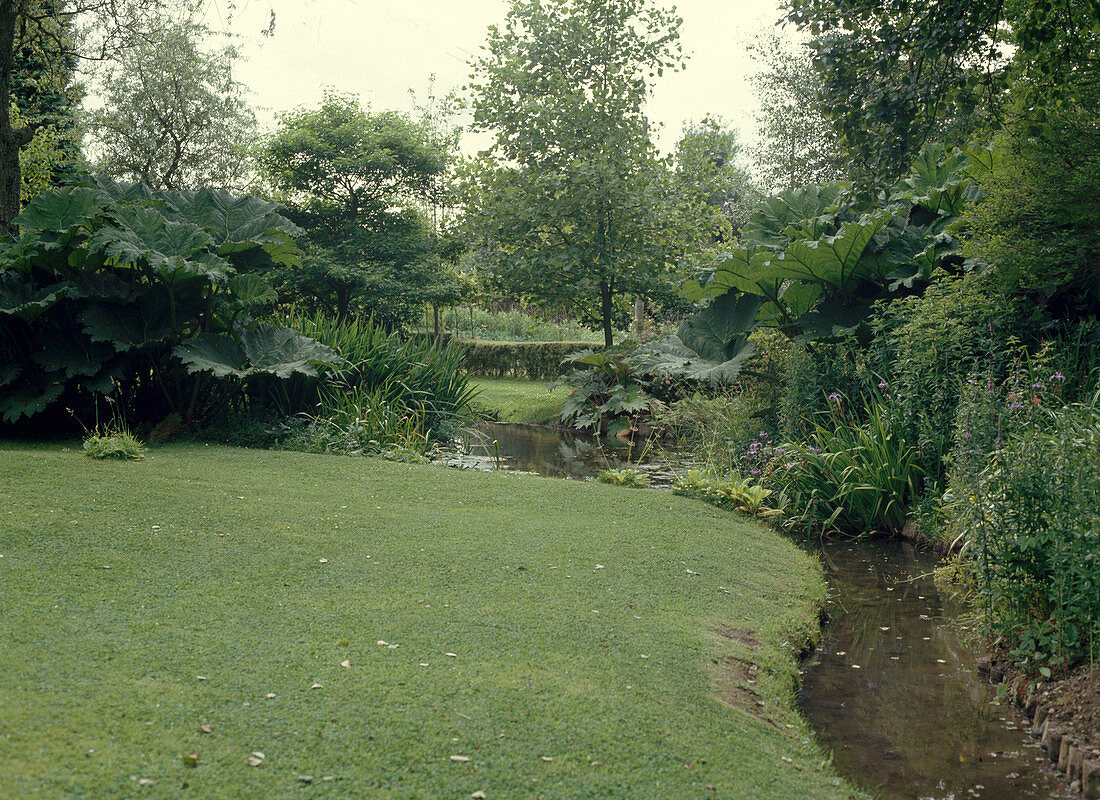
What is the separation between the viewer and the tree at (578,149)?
14.4m

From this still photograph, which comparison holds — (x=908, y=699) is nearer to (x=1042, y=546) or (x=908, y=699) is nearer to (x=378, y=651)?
(x=1042, y=546)

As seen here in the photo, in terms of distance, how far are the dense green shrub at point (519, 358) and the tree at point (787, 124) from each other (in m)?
8.65

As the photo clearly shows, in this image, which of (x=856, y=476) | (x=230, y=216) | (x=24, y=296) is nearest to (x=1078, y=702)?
(x=856, y=476)

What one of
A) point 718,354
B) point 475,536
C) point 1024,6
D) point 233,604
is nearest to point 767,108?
point 718,354

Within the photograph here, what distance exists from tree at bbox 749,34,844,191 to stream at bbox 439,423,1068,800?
18.4m

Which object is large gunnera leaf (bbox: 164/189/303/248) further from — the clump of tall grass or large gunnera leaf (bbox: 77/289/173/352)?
the clump of tall grass

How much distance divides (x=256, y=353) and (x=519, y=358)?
12380mm

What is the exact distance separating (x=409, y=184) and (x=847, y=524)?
14.5 meters

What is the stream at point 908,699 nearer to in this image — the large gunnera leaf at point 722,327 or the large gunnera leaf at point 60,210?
the large gunnera leaf at point 722,327

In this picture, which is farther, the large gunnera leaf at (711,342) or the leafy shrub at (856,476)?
the large gunnera leaf at (711,342)

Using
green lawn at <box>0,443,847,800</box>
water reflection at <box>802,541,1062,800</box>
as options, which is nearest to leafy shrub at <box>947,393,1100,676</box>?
water reflection at <box>802,541,1062,800</box>

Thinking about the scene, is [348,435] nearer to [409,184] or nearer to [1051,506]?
[1051,506]

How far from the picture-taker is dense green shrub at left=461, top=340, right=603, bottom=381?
1914 centimetres

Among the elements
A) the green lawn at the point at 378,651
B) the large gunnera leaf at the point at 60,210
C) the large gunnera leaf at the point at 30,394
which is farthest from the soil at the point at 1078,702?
the large gunnera leaf at the point at 60,210
